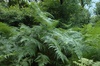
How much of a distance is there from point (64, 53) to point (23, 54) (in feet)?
1.71

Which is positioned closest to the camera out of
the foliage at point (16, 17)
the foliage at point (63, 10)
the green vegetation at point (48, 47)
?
the green vegetation at point (48, 47)

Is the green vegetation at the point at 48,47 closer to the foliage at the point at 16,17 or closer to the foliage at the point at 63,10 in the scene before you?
the foliage at the point at 16,17

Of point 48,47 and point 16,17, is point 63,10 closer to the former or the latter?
point 16,17

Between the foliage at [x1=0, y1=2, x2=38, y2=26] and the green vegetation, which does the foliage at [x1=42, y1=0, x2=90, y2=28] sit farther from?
the green vegetation

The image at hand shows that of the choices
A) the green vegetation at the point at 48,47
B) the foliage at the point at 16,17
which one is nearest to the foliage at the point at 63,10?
the foliage at the point at 16,17

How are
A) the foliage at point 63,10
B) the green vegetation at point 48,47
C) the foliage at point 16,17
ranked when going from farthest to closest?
the foliage at point 63,10 → the foliage at point 16,17 → the green vegetation at point 48,47

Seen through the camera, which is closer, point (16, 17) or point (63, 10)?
point (16, 17)

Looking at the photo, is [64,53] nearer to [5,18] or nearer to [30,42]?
[30,42]

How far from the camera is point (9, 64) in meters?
2.69

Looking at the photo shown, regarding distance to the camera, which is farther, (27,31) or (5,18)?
(5,18)

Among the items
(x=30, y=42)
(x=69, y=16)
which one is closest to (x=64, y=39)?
(x=30, y=42)

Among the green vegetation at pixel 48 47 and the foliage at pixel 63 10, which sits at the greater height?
the foliage at pixel 63 10

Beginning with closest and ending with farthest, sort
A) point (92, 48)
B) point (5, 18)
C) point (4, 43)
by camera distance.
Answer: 1. point (92, 48)
2. point (4, 43)
3. point (5, 18)

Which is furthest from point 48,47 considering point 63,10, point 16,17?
point 63,10
